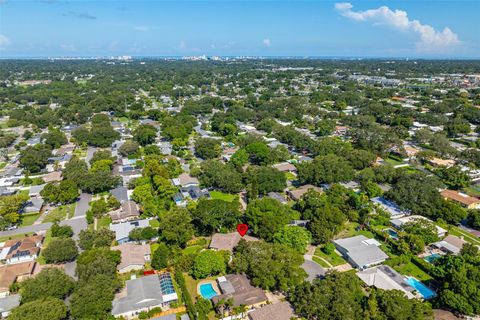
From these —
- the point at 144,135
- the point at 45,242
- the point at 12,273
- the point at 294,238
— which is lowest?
the point at 45,242

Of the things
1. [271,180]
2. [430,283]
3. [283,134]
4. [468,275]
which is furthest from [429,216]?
[283,134]

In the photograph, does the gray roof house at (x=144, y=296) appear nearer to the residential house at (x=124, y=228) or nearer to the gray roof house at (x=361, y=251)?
the residential house at (x=124, y=228)

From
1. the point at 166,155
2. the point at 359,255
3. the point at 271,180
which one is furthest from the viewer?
the point at 166,155

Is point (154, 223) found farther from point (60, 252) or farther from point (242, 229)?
point (242, 229)

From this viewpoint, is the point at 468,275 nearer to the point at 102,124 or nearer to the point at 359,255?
the point at 359,255

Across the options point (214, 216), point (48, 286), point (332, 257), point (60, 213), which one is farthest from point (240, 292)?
point (60, 213)

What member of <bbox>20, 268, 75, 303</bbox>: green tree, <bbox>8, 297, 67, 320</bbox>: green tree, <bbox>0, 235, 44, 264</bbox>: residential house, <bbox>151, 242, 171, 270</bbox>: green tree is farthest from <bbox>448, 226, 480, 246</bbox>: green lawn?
<bbox>0, 235, 44, 264</bbox>: residential house

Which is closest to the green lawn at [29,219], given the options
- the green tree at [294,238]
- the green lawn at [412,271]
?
the green tree at [294,238]
